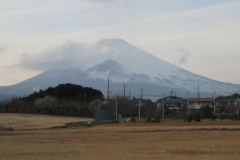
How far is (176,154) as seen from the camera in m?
16.9

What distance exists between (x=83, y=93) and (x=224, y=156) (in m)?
81.3

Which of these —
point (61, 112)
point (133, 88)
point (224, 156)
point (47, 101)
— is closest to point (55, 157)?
point (224, 156)

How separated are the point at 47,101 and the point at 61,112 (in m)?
11.1

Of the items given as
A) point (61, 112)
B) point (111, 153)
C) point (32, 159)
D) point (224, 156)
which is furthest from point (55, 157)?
point (61, 112)

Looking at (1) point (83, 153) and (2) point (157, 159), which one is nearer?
(2) point (157, 159)

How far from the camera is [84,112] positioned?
7288cm

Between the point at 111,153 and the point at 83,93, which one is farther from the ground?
the point at 83,93

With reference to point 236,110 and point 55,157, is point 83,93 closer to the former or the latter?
point 236,110

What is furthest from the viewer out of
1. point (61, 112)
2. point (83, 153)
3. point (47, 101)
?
point (47, 101)

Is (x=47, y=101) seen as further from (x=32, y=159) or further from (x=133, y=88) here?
(x=133, y=88)

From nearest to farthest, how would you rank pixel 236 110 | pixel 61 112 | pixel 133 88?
pixel 236 110 → pixel 61 112 → pixel 133 88

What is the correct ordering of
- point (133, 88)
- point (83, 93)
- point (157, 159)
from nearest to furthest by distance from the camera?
point (157, 159)
point (83, 93)
point (133, 88)

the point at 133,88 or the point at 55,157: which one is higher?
the point at 133,88

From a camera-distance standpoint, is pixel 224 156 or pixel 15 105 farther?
pixel 15 105
